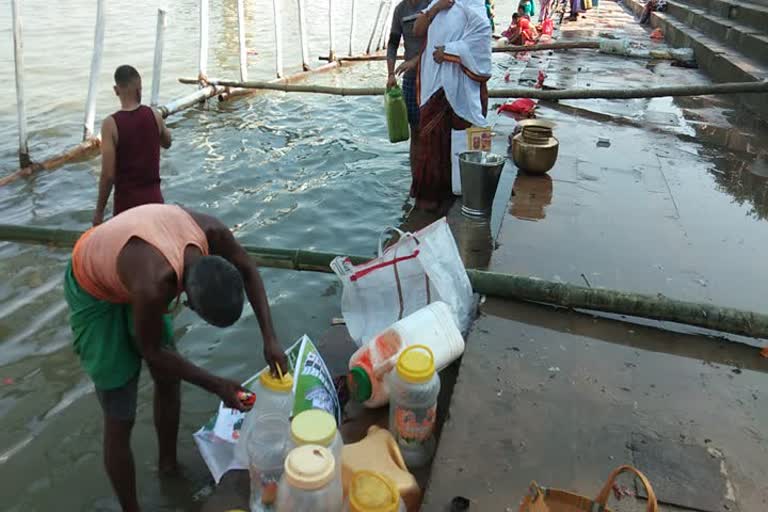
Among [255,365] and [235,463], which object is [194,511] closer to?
[235,463]

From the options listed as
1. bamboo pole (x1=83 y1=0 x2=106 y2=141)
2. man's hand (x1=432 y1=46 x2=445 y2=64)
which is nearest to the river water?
bamboo pole (x1=83 y1=0 x2=106 y2=141)

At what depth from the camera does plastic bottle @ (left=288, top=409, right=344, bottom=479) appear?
6.34 feet

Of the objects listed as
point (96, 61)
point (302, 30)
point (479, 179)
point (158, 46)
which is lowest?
point (479, 179)

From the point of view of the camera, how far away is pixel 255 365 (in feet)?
12.9

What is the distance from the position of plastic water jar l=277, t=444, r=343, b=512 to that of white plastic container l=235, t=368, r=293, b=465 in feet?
1.67

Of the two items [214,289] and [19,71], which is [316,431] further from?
[19,71]

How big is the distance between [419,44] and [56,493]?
170 inches

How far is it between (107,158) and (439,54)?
2.63 metres

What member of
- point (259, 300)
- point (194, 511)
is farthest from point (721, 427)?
point (194, 511)

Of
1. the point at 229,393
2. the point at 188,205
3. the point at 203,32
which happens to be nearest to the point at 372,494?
the point at 229,393

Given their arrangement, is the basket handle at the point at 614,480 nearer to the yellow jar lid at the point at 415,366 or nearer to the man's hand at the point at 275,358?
the yellow jar lid at the point at 415,366

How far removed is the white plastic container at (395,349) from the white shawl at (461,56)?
2.51m

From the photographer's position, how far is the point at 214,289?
1.95 metres

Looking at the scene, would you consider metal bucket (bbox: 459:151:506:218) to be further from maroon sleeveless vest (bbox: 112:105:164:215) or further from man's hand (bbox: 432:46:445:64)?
maroon sleeveless vest (bbox: 112:105:164:215)
